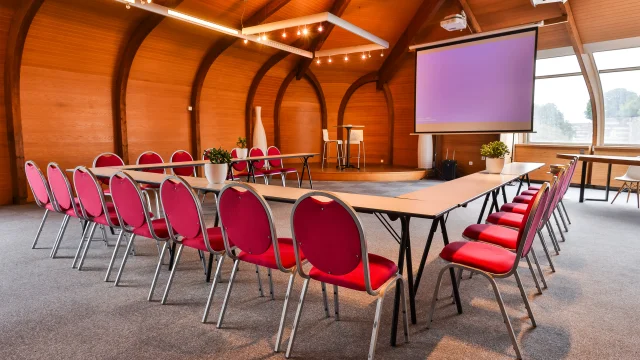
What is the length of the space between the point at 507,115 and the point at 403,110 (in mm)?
6213

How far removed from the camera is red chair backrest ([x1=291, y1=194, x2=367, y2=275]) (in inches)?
74.9

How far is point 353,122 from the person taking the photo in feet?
43.3

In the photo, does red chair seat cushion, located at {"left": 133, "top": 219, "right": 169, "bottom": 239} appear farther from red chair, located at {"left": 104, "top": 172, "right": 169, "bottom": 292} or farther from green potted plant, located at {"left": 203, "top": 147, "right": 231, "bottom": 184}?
green potted plant, located at {"left": 203, "top": 147, "right": 231, "bottom": 184}

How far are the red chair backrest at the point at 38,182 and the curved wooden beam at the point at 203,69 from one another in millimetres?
5796

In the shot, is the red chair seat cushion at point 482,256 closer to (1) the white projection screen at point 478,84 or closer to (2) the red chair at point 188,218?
(2) the red chair at point 188,218

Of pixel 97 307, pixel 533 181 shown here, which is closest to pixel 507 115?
Answer: pixel 533 181

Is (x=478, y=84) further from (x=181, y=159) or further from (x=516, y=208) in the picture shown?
(x=181, y=159)

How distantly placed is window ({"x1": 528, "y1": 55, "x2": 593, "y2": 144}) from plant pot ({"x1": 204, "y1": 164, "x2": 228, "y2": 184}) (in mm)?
8576

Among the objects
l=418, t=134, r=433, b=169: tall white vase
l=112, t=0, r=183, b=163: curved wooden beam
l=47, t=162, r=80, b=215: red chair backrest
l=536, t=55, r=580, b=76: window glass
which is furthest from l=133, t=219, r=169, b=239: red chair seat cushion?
l=536, t=55, r=580, b=76: window glass

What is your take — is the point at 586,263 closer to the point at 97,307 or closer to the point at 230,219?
the point at 230,219

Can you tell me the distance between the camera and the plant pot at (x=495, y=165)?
4727 mm

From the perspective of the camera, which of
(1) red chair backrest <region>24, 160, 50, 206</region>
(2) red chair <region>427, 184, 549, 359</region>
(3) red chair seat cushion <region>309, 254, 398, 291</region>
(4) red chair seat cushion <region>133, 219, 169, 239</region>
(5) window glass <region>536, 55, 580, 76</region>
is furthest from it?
(5) window glass <region>536, 55, 580, 76</region>

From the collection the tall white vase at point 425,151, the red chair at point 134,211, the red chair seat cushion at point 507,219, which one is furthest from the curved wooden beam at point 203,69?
the red chair seat cushion at point 507,219

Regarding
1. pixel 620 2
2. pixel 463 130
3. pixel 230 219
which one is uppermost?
pixel 620 2
